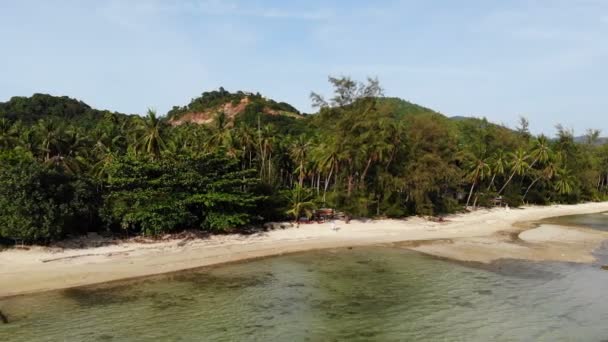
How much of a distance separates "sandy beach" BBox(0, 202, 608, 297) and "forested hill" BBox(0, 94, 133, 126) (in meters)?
70.3

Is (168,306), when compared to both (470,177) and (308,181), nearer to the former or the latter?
(308,181)

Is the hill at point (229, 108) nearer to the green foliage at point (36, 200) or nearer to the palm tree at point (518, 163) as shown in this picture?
the palm tree at point (518, 163)

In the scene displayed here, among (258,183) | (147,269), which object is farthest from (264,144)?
(147,269)

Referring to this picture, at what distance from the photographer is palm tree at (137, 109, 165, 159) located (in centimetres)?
4550

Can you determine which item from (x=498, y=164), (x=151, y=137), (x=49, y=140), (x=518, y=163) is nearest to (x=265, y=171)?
(x=151, y=137)

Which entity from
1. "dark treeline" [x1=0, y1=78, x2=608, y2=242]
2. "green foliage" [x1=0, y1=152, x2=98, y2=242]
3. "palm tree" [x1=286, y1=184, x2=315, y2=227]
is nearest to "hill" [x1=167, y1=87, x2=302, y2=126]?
"dark treeline" [x1=0, y1=78, x2=608, y2=242]

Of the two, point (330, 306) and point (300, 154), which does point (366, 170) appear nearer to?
point (300, 154)

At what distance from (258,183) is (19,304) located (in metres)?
23.2

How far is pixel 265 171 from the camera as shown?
5494cm

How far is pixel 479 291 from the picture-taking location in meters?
26.5

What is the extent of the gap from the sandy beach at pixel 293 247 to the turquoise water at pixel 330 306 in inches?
81.0

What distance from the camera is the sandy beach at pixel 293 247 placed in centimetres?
2716

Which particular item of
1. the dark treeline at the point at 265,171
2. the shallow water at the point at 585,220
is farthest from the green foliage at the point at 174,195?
the shallow water at the point at 585,220

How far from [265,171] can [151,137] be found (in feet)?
47.0
